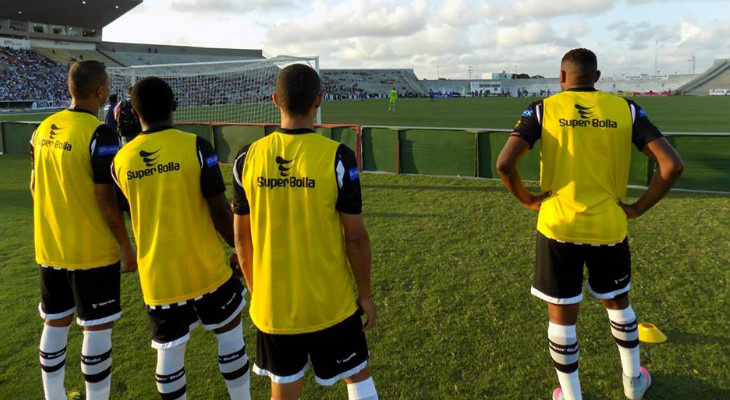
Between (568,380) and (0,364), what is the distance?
14.0ft

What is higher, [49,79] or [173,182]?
[49,79]

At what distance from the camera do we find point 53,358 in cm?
307

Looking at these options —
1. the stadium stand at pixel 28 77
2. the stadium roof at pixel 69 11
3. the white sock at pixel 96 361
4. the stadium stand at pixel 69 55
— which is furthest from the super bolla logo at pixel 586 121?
the stadium roof at pixel 69 11

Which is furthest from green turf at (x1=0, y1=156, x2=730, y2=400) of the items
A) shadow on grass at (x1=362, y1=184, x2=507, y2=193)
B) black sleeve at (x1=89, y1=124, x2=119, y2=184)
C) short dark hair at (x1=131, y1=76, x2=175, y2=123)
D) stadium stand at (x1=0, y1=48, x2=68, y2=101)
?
stadium stand at (x1=0, y1=48, x2=68, y2=101)

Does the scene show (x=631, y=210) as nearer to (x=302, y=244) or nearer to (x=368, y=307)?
(x=368, y=307)

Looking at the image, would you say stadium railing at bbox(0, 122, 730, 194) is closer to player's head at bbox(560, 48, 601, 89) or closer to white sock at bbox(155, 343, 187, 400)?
player's head at bbox(560, 48, 601, 89)

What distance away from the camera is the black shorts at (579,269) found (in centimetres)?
289

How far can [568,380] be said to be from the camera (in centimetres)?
304

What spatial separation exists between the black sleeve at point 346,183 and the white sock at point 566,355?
1.67 metres

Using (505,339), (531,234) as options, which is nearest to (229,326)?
(505,339)

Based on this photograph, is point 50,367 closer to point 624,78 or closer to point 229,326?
point 229,326

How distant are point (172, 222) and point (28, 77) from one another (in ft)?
190

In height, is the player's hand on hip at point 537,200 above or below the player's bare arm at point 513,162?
below

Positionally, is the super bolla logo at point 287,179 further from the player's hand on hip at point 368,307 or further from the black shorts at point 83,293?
the black shorts at point 83,293
